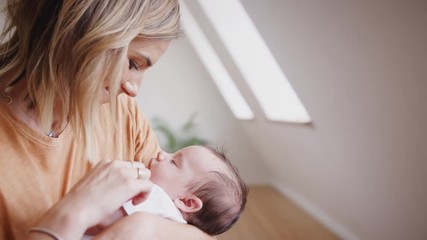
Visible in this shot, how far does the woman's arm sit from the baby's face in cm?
32

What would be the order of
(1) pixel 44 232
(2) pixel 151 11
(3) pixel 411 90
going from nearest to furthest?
1. (1) pixel 44 232
2. (2) pixel 151 11
3. (3) pixel 411 90

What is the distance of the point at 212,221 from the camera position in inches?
60.2

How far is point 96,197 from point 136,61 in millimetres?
388

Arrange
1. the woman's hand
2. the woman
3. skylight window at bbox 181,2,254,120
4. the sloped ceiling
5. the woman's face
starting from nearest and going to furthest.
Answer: the woman's hand → the woman → the woman's face → the sloped ceiling → skylight window at bbox 181,2,254,120

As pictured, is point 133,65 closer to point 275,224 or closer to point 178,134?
point 275,224

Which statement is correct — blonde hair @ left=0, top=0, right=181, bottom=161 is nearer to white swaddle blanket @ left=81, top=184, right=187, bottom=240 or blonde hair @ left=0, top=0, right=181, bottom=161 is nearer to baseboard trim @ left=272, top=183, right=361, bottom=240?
white swaddle blanket @ left=81, top=184, right=187, bottom=240

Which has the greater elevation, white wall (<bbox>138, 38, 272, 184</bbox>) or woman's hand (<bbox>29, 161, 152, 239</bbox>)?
woman's hand (<bbox>29, 161, 152, 239</bbox>)

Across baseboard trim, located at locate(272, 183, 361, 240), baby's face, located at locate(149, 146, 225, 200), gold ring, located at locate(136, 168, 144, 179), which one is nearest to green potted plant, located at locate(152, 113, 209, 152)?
baseboard trim, located at locate(272, 183, 361, 240)

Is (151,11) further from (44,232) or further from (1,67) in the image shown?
(44,232)

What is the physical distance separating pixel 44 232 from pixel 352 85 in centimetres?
197

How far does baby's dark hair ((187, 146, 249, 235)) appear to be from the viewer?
150 cm

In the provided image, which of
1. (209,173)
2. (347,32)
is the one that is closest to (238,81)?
(347,32)

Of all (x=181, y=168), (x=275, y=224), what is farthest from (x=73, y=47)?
(x=275, y=224)

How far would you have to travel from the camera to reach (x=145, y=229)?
3.49 feet
